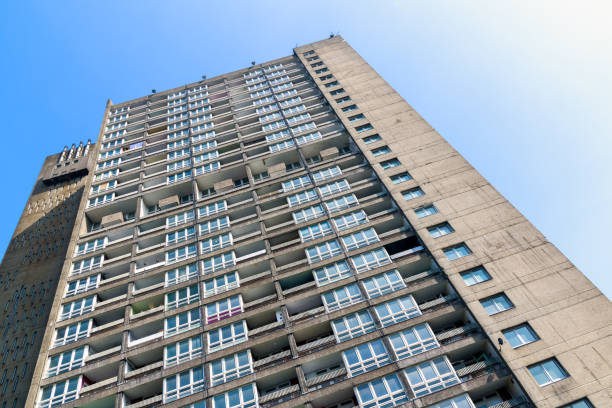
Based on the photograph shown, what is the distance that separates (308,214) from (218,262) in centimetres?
912

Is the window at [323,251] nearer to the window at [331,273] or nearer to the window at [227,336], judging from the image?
the window at [331,273]

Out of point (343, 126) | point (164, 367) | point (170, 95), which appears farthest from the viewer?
point (170, 95)

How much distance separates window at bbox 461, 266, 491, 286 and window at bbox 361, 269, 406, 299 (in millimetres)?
4326

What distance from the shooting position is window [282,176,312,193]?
147ft

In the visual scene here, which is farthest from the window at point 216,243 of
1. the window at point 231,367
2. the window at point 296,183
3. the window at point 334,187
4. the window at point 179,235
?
the window at point 231,367

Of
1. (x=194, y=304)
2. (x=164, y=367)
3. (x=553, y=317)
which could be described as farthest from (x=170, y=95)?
(x=553, y=317)

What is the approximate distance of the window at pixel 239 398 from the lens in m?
28.0

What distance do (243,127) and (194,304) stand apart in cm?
2813

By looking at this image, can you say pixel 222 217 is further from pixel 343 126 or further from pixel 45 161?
pixel 45 161

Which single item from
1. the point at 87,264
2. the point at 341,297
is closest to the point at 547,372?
the point at 341,297

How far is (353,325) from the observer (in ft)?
102

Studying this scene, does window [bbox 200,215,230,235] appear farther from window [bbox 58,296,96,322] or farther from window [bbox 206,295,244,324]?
window [bbox 58,296,96,322]

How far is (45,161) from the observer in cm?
6144

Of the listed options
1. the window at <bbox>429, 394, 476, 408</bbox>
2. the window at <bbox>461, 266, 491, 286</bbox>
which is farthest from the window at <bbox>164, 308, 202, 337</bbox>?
the window at <bbox>461, 266, 491, 286</bbox>
